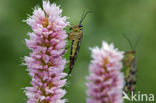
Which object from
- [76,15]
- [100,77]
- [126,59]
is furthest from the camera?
[76,15]

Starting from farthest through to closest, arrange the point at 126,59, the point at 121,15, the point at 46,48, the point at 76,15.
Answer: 1. the point at 121,15
2. the point at 76,15
3. the point at 126,59
4. the point at 46,48

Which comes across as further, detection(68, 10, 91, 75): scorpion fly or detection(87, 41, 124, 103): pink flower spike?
detection(68, 10, 91, 75): scorpion fly

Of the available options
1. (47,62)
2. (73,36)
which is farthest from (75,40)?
(47,62)

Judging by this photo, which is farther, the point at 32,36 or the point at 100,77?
the point at 100,77

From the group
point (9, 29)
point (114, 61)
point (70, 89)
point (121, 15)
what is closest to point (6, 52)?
point (9, 29)

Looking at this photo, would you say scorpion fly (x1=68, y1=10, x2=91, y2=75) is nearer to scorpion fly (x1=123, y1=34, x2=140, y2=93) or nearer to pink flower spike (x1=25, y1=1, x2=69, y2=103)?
pink flower spike (x1=25, y1=1, x2=69, y2=103)

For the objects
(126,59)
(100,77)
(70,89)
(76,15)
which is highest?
(76,15)

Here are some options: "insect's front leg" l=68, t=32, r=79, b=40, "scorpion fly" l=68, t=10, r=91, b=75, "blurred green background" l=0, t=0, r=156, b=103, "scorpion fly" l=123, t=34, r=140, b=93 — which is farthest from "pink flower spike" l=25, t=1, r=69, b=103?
"blurred green background" l=0, t=0, r=156, b=103

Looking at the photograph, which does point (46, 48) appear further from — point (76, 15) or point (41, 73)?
point (76, 15)
